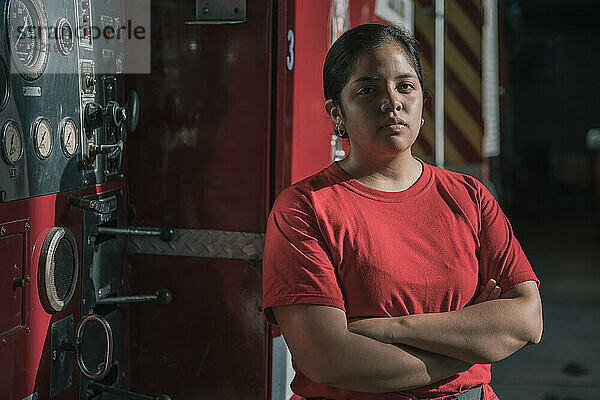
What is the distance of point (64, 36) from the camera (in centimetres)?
191

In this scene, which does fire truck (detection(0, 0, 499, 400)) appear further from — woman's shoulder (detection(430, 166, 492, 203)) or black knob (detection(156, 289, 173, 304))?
woman's shoulder (detection(430, 166, 492, 203))

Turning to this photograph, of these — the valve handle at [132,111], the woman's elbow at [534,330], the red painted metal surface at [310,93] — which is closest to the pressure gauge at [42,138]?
the valve handle at [132,111]

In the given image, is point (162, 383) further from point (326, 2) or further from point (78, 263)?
point (326, 2)

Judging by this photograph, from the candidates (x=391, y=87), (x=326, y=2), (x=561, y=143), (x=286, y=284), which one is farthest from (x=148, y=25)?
(x=561, y=143)

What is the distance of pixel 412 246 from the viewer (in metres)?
1.69

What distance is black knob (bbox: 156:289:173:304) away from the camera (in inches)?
88.8

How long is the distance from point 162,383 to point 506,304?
3.77ft

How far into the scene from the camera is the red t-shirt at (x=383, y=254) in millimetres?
1636

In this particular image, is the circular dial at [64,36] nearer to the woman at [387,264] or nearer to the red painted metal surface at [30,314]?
the red painted metal surface at [30,314]

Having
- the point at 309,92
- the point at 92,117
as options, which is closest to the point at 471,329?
the point at 309,92

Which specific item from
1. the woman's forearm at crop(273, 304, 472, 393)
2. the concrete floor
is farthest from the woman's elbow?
the concrete floor

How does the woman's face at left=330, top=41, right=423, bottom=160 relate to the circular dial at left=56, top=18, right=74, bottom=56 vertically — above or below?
below

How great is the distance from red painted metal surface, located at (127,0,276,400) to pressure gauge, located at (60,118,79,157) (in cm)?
32

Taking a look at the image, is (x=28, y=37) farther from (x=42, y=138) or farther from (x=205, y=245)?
(x=205, y=245)
